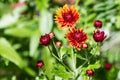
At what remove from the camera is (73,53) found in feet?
4.97

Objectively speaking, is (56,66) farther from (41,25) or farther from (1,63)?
(41,25)

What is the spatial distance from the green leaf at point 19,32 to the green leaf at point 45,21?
21 cm

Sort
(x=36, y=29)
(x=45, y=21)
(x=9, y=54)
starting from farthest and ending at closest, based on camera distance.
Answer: (x=36, y=29) < (x=45, y=21) < (x=9, y=54)

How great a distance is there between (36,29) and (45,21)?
0.18 metres

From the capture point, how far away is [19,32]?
2637 millimetres

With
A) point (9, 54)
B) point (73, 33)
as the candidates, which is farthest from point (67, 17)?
point (9, 54)

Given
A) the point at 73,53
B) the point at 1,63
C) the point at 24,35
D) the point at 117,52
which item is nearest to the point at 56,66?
the point at 73,53

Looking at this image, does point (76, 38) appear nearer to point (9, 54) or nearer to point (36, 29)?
point (9, 54)

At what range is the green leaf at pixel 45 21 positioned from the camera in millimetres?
2371

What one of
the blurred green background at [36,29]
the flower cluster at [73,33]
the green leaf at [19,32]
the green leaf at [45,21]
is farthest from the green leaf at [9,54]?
the flower cluster at [73,33]

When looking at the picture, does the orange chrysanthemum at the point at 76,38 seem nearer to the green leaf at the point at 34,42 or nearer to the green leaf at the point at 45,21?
the green leaf at the point at 45,21

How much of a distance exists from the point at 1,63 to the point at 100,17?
628 millimetres

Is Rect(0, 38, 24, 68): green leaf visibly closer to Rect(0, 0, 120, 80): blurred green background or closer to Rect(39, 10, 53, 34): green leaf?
Rect(0, 0, 120, 80): blurred green background

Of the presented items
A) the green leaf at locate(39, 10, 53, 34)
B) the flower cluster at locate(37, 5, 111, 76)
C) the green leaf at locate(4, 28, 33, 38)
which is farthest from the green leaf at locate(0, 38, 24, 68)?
the flower cluster at locate(37, 5, 111, 76)
